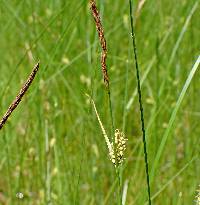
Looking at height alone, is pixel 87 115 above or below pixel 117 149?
above

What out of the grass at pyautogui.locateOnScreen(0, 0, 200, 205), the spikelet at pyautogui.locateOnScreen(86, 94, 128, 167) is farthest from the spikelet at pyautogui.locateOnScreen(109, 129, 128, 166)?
the grass at pyautogui.locateOnScreen(0, 0, 200, 205)

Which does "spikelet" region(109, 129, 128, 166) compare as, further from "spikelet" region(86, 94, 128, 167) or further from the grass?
the grass

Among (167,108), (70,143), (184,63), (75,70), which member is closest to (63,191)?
(70,143)

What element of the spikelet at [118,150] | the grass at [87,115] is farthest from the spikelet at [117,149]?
the grass at [87,115]

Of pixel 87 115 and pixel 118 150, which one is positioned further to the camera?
pixel 87 115

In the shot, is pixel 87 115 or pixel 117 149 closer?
pixel 117 149

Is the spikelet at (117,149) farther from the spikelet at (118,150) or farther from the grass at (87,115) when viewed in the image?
the grass at (87,115)

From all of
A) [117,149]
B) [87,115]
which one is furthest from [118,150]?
[87,115]

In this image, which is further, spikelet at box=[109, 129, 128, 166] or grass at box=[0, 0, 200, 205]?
grass at box=[0, 0, 200, 205]

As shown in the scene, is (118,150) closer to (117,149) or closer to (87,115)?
(117,149)
